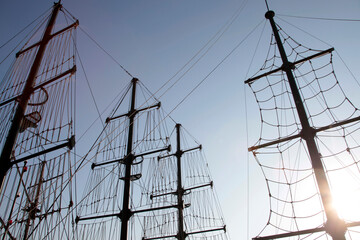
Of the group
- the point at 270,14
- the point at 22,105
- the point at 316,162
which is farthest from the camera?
the point at 270,14

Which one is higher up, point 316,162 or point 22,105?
point 22,105

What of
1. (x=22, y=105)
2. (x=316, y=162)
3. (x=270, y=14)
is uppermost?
(x=270, y=14)

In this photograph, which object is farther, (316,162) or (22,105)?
(22,105)

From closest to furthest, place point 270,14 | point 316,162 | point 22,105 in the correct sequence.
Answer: point 316,162, point 22,105, point 270,14

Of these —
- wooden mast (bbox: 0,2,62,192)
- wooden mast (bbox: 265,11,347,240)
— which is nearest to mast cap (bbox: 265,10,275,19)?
wooden mast (bbox: 265,11,347,240)

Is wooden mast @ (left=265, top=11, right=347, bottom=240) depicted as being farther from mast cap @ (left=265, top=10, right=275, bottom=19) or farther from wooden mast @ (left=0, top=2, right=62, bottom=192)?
wooden mast @ (left=0, top=2, right=62, bottom=192)

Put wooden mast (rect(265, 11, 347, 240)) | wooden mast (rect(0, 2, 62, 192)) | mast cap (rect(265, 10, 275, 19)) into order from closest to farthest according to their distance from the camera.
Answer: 1. wooden mast (rect(265, 11, 347, 240))
2. wooden mast (rect(0, 2, 62, 192))
3. mast cap (rect(265, 10, 275, 19))

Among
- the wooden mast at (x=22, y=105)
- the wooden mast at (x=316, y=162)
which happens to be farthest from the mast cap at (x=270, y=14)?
the wooden mast at (x=22, y=105)

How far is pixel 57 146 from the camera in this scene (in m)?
7.04

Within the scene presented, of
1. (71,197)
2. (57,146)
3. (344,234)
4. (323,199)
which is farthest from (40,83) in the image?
(344,234)

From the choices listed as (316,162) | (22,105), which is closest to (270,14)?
(316,162)

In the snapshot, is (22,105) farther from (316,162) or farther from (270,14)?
(270,14)

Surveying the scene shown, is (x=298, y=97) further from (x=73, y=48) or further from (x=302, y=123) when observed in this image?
(x=73, y=48)

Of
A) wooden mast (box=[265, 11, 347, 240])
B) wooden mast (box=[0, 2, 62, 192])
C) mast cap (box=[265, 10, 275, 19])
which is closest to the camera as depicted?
wooden mast (box=[265, 11, 347, 240])
